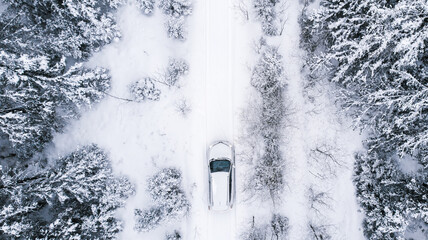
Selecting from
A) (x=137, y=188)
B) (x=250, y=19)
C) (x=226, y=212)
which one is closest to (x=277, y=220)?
(x=226, y=212)

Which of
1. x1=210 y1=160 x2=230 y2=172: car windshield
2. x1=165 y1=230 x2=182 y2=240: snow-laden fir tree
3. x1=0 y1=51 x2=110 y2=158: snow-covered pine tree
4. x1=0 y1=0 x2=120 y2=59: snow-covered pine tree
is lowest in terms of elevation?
x1=165 y1=230 x2=182 y2=240: snow-laden fir tree

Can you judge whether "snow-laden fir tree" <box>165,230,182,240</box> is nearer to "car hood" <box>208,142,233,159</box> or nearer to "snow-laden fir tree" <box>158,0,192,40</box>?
"car hood" <box>208,142,233,159</box>

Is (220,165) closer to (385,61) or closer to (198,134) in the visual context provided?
(198,134)

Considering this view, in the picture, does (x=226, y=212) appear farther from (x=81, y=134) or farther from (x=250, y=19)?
(x=250, y=19)

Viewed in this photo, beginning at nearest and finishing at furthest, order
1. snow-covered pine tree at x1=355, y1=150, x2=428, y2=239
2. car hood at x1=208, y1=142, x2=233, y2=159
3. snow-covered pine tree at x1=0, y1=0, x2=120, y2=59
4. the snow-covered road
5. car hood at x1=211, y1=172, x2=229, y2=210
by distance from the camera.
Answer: snow-covered pine tree at x1=0, y1=0, x2=120, y2=59
snow-covered pine tree at x1=355, y1=150, x2=428, y2=239
car hood at x1=211, y1=172, x2=229, y2=210
car hood at x1=208, y1=142, x2=233, y2=159
the snow-covered road

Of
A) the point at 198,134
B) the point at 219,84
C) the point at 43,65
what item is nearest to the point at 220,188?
the point at 198,134

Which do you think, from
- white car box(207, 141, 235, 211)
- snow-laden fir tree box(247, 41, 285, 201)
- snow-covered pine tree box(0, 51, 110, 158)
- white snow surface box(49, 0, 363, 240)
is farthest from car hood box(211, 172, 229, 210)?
snow-covered pine tree box(0, 51, 110, 158)

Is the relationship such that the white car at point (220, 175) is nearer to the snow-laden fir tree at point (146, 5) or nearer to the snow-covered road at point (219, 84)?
the snow-covered road at point (219, 84)
